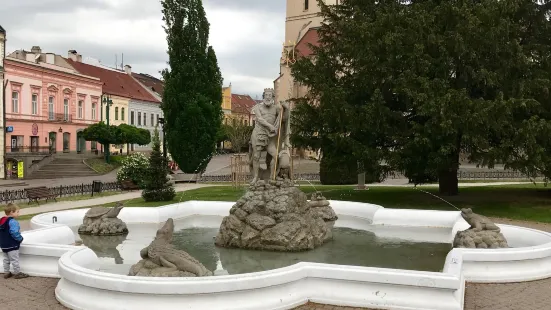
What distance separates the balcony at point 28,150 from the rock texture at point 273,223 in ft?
126

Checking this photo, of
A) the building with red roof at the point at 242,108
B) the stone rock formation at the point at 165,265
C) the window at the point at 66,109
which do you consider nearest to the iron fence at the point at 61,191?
the stone rock formation at the point at 165,265

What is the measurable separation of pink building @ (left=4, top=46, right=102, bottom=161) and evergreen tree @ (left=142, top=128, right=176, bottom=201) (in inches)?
988

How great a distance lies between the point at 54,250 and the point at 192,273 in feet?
10.0

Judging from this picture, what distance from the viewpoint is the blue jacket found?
27.1 feet

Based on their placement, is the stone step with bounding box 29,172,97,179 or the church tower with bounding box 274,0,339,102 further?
the church tower with bounding box 274,0,339,102

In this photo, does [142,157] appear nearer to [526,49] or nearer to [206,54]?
[206,54]

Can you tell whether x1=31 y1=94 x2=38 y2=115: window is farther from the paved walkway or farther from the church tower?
the church tower

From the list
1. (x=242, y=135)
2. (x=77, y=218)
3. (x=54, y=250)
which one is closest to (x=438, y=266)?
(x=54, y=250)

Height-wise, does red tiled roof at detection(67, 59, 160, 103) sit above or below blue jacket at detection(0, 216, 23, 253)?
above

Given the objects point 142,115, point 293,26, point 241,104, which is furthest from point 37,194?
point 241,104

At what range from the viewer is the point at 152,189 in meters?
21.3

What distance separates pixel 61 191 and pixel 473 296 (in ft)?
75.1

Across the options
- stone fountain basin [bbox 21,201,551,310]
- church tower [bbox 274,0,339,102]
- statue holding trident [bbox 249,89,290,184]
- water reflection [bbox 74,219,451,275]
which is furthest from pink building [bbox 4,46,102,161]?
stone fountain basin [bbox 21,201,551,310]

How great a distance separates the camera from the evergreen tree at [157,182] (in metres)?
21.2
